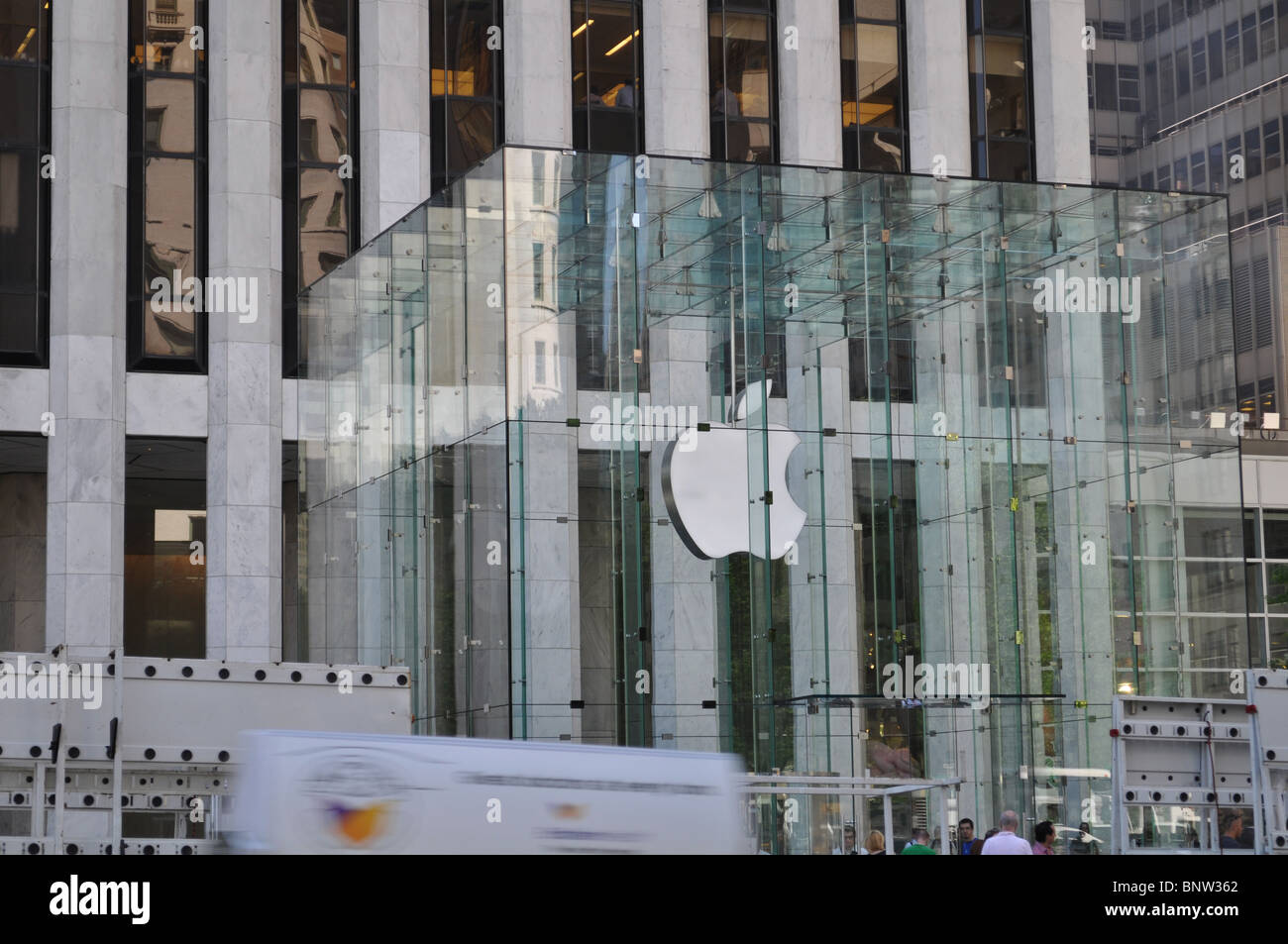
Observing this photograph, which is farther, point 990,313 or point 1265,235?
point 1265,235

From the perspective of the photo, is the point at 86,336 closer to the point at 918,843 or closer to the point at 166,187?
the point at 166,187

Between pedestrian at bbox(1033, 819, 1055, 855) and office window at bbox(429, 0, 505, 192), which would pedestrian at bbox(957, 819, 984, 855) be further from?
office window at bbox(429, 0, 505, 192)

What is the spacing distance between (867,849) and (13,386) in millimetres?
20817

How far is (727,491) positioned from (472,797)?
31.1ft

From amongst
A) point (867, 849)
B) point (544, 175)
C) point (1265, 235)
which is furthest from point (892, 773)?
point (1265, 235)

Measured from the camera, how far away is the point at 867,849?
18312 mm

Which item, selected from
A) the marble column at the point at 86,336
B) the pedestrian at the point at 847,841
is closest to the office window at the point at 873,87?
the marble column at the point at 86,336

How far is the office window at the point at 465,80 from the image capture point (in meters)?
35.2

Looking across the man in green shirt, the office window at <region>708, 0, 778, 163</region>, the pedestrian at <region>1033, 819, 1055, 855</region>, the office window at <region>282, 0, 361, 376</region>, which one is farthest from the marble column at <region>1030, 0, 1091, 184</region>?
the pedestrian at <region>1033, 819, 1055, 855</region>

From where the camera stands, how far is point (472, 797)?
1107cm

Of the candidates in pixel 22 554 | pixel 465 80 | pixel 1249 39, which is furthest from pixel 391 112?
pixel 1249 39

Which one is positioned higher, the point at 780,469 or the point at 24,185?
the point at 24,185
